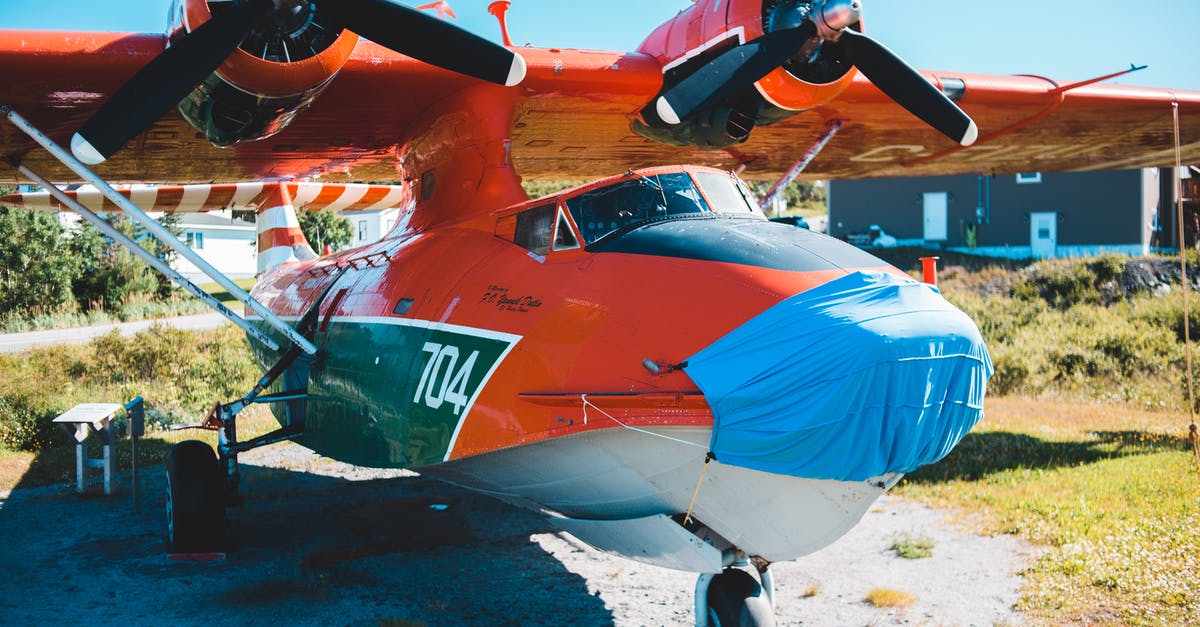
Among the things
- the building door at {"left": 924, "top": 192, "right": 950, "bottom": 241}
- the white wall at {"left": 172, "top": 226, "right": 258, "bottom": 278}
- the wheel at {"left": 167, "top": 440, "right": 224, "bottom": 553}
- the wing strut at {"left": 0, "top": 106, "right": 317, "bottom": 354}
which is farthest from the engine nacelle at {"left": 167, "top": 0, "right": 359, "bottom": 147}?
the white wall at {"left": 172, "top": 226, "right": 258, "bottom": 278}

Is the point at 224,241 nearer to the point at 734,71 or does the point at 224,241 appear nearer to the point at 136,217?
the point at 136,217

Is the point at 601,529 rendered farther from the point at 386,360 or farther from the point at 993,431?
the point at 993,431

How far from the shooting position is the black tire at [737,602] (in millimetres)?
4332

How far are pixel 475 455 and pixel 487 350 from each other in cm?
59

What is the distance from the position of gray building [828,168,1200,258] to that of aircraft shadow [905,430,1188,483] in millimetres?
20156

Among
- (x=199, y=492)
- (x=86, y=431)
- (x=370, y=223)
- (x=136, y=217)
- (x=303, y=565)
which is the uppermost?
(x=370, y=223)

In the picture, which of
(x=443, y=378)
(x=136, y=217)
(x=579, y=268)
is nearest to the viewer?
(x=579, y=268)

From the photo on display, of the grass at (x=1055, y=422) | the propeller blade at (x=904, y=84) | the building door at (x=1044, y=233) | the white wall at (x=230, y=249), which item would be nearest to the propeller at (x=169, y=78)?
the propeller blade at (x=904, y=84)

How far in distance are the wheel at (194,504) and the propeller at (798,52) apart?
4.57 m

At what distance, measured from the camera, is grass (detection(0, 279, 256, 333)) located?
22.2 meters

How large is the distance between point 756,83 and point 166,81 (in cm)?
417

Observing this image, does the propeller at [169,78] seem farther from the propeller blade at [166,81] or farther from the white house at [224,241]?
the white house at [224,241]

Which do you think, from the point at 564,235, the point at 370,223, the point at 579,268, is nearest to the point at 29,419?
the point at 564,235

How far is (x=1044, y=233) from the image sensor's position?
102 ft
